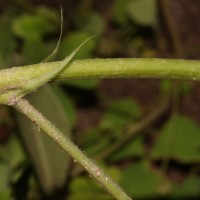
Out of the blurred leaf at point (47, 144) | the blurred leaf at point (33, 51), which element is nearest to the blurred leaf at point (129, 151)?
the blurred leaf at point (47, 144)

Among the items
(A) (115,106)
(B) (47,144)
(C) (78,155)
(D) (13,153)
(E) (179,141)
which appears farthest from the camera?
(A) (115,106)

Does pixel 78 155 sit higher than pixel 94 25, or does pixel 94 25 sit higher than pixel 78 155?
pixel 78 155

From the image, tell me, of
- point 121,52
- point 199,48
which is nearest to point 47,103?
point 121,52

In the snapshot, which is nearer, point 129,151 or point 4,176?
point 4,176

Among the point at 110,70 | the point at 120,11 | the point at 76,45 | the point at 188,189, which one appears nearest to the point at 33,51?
the point at 76,45

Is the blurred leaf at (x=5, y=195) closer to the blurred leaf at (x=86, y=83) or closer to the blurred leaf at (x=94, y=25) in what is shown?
the blurred leaf at (x=86, y=83)

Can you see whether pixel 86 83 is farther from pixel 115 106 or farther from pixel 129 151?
pixel 129 151

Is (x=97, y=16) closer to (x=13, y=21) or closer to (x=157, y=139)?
(x=13, y=21)
